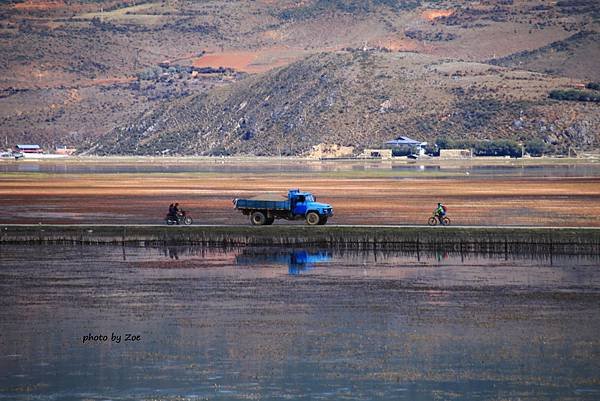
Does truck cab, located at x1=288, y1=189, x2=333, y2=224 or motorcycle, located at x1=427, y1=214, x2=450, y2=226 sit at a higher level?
truck cab, located at x1=288, y1=189, x2=333, y2=224

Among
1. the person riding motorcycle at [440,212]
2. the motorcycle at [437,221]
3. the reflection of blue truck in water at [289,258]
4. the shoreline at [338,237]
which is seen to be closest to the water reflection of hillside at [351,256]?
the reflection of blue truck in water at [289,258]

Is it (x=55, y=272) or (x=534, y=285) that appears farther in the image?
(x=55, y=272)

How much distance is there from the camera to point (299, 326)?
40.1 meters

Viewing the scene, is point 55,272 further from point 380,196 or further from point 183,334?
point 380,196

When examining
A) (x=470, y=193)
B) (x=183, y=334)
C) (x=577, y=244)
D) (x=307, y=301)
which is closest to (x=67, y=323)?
(x=183, y=334)

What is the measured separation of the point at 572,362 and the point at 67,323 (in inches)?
569

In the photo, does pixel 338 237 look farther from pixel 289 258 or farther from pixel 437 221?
pixel 437 221

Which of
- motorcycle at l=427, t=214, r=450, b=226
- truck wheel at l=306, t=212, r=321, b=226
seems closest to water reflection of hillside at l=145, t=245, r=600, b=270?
truck wheel at l=306, t=212, r=321, b=226

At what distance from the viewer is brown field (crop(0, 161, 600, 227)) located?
7206 centimetres

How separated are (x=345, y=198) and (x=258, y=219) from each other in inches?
1213

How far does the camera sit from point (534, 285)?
47812 mm

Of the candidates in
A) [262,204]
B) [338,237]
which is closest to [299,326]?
[338,237]

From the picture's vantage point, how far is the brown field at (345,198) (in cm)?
7206

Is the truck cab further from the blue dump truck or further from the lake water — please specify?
the lake water
